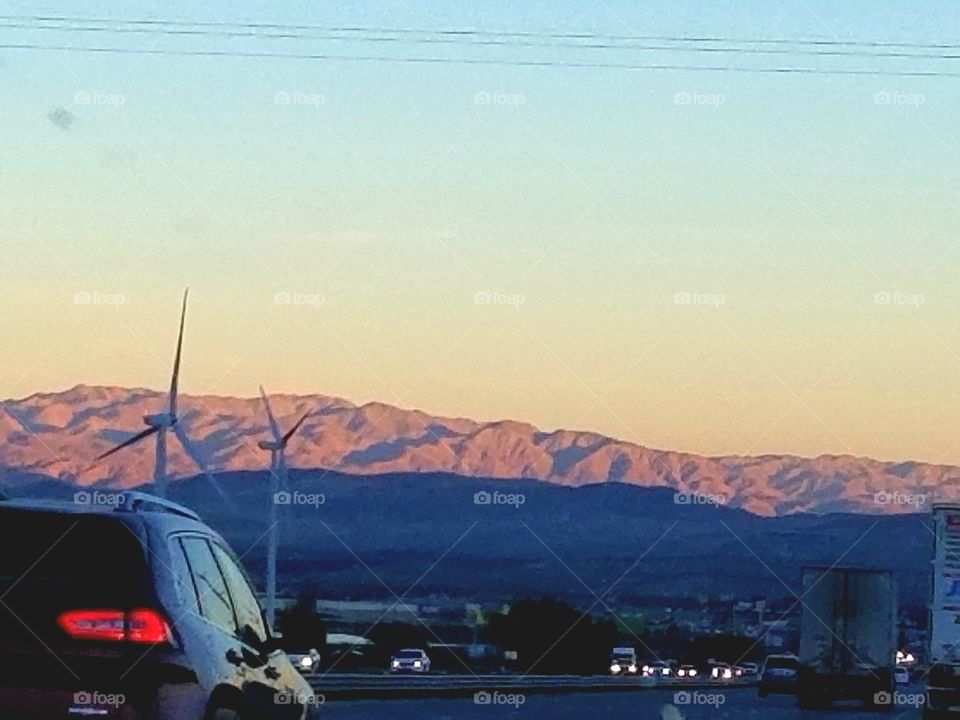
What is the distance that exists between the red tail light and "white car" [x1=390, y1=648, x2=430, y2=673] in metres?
57.0

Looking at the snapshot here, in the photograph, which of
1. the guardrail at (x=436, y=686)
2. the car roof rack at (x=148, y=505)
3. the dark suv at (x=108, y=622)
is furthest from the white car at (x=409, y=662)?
the dark suv at (x=108, y=622)

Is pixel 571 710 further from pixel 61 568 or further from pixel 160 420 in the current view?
pixel 61 568

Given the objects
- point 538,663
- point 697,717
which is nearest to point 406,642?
point 538,663

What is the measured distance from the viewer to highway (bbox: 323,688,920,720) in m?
32.6

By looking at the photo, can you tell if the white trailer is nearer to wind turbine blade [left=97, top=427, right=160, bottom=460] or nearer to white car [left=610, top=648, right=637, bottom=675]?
wind turbine blade [left=97, top=427, right=160, bottom=460]

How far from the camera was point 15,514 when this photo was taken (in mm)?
10219

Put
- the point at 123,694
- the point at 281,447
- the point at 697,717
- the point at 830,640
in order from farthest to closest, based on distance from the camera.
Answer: the point at 830,640 → the point at 281,447 → the point at 697,717 → the point at 123,694

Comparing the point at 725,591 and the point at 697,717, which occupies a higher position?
the point at 725,591

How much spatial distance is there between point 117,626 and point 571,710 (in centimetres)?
2762

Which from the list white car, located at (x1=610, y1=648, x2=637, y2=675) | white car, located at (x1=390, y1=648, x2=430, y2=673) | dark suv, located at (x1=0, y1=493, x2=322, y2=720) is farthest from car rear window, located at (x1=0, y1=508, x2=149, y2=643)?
white car, located at (x1=610, y1=648, x2=637, y2=675)

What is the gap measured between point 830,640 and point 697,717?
1449 cm

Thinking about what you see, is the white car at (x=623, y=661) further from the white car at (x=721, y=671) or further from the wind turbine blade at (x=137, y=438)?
the wind turbine blade at (x=137, y=438)

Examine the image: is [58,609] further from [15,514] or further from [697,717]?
[697,717]

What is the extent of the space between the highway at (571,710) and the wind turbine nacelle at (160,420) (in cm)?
687
